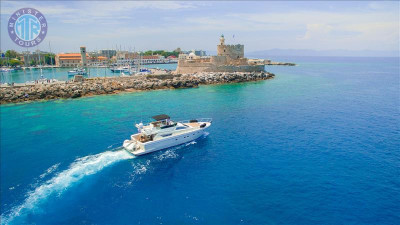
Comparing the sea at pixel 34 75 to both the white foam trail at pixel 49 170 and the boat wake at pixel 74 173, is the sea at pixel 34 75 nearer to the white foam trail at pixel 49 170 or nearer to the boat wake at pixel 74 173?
the white foam trail at pixel 49 170

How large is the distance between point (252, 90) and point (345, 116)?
2130 centimetres

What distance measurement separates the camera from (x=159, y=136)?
74.5 ft

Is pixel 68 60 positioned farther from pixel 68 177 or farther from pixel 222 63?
pixel 68 177

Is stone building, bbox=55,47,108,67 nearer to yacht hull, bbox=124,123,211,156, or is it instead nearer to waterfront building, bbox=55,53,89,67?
waterfront building, bbox=55,53,89,67

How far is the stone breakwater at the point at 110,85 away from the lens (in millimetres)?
41531

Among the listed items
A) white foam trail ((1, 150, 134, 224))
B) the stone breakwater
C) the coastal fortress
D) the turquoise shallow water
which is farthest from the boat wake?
the coastal fortress

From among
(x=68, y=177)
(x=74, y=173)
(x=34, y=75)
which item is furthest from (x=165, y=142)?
(x=34, y=75)

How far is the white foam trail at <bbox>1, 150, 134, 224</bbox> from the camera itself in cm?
1450

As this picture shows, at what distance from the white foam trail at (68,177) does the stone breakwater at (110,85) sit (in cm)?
2663

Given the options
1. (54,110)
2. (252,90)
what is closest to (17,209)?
(54,110)

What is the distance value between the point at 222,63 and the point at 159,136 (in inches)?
1976

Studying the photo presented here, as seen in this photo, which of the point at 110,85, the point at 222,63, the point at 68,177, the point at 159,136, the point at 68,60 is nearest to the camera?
the point at 68,177

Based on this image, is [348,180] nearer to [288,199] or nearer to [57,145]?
[288,199]

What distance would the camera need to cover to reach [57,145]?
2283 cm
